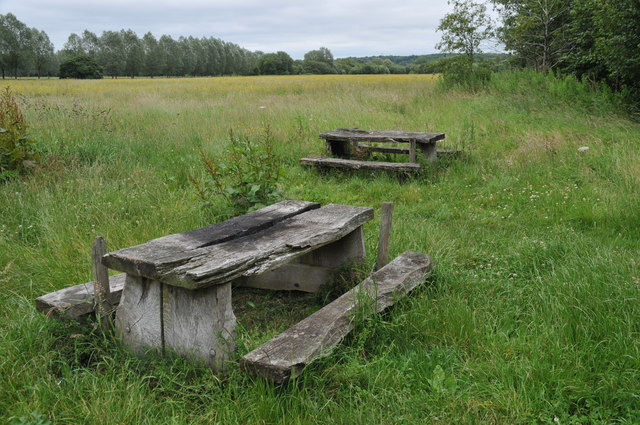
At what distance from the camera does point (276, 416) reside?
2.40 metres

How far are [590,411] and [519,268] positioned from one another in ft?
Result: 6.23

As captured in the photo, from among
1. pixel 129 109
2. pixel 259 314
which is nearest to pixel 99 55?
pixel 129 109

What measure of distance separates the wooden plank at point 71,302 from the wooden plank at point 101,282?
0.25 ft

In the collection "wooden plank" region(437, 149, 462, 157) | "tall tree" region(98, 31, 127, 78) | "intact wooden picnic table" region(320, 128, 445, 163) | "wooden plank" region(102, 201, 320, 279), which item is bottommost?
"wooden plank" region(102, 201, 320, 279)

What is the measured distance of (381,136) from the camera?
8305 mm

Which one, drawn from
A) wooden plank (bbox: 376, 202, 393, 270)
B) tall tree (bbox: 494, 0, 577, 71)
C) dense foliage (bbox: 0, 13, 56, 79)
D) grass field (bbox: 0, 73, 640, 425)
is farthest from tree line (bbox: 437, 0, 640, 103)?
dense foliage (bbox: 0, 13, 56, 79)

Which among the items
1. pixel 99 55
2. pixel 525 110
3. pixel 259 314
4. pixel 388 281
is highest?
pixel 99 55

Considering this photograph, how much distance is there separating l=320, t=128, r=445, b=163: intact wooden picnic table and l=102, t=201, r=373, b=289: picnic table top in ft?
13.3

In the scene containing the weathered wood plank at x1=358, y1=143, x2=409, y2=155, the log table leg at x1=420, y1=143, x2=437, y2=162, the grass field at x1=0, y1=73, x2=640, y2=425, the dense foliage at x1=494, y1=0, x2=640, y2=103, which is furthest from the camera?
the dense foliage at x1=494, y1=0, x2=640, y2=103

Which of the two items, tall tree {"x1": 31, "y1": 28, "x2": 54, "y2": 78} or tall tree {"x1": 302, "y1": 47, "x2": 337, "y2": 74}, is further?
tall tree {"x1": 302, "y1": 47, "x2": 337, "y2": 74}

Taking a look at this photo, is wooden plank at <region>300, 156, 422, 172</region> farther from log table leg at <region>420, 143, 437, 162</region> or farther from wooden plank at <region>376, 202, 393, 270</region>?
wooden plank at <region>376, 202, 393, 270</region>

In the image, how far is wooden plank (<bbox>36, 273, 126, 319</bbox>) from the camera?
9.93ft

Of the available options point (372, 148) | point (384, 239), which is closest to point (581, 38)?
point (372, 148)

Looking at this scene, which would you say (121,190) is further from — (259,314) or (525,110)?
(525,110)
